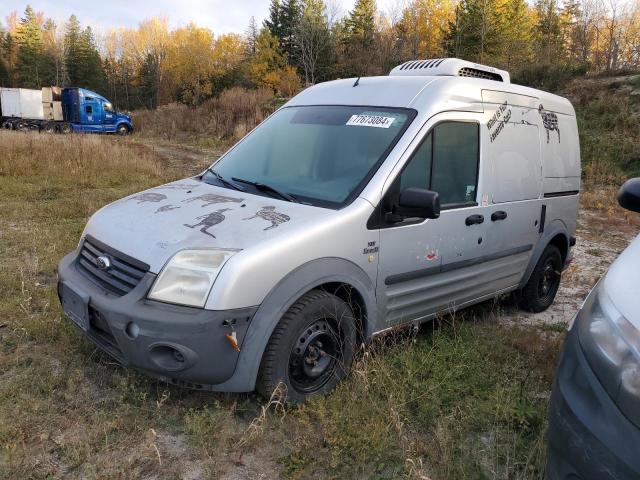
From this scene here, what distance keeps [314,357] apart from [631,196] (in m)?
1.92

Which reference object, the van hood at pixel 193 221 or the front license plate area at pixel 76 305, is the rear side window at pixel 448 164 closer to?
the van hood at pixel 193 221

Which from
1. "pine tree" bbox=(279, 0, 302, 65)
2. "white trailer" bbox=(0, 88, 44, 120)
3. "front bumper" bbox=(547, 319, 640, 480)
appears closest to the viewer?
"front bumper" bbox=(547, 319, 640, 480)

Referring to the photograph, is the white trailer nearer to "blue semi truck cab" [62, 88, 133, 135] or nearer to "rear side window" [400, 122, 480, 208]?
"blue semi truck cab" [62, 88, 133, 135]

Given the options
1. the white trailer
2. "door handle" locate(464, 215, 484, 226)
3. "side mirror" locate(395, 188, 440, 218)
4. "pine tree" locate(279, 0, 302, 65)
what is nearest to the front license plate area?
"side mirror" locate(395, 188, 440, 218)

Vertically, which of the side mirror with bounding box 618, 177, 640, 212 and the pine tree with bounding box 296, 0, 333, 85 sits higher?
the pine tree with bounding box 296, 0, 333, 85

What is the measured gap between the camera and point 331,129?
12.0 ft

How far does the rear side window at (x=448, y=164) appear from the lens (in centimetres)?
343

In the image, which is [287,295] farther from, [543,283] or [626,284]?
[543,283]

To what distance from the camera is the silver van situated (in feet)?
8.52

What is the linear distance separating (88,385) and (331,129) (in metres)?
2.36

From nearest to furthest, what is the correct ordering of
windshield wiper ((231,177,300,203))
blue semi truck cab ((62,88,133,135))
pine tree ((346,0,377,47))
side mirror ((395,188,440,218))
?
side mirror ((395,188,440,218))
windshield wiper ((231,177,300,203))
blue semi truck cab ((62,88,133,135))
pine tree ((346,0,377,47))

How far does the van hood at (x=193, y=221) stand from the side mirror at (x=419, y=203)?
473 millimetres

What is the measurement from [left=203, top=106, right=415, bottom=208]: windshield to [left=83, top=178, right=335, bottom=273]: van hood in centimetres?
22

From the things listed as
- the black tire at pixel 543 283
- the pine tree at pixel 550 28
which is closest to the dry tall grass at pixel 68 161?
the black tire at pixel 543 283
